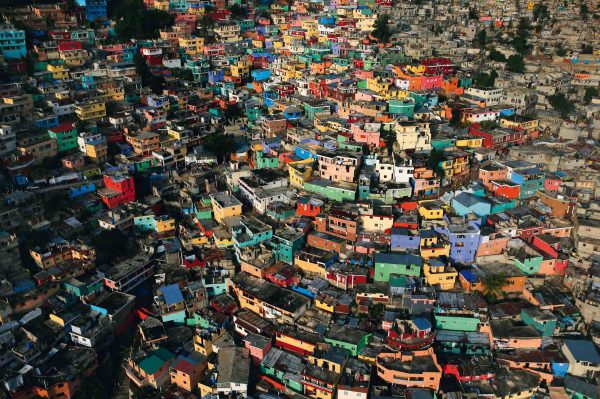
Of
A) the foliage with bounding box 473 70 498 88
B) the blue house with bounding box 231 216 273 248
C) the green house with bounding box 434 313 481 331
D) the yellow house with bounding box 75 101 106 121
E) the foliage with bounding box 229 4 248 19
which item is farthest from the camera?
the foliage with bounding box 229 4 248 19

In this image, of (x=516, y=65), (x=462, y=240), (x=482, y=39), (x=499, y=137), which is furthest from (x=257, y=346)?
(x=482, y=39)

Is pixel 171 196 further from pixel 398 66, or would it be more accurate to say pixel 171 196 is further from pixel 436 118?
pixel 398 66

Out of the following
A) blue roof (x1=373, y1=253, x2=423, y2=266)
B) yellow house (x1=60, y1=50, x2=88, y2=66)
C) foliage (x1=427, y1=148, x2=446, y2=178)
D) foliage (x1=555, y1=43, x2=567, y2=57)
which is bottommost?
blue roof (x1=373, y1=253, x2=423, y2=266)

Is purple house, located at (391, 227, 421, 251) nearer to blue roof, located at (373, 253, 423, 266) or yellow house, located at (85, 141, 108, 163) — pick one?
blue roof, located at (373, 253, 423, 266)

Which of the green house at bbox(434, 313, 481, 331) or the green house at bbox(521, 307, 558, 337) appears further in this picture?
the green house at bbox(434, 313, 481, 331)

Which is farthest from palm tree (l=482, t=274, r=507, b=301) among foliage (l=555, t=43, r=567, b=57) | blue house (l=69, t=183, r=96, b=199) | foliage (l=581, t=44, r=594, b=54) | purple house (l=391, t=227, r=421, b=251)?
foliage (l=581, t=44, r=594, b=54)

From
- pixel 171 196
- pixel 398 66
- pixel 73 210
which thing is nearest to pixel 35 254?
pixel 73 210

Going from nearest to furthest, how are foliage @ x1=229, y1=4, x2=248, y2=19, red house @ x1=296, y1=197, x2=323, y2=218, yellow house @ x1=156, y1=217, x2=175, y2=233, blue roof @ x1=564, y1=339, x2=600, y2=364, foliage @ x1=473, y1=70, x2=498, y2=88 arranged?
blue roof @ x1=564, y1=339, x2=600, y2=364 < red house @ x1=296, y1=197, x2=323, y2=218 < yellow house @ x1=156, y1=217, x2=175, y2=233 < foliage @ x1=473, y1=70, x2=498, y2=88 < foliage @ x1=229, y1=4, x2=248, y2=19
